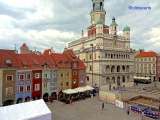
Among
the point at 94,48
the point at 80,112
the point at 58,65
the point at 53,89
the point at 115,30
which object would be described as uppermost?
the point at 115,30

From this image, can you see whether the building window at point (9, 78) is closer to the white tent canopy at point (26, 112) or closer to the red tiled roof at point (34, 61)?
the red tiled roof at point (34, 61)

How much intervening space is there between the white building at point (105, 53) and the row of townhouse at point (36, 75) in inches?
363

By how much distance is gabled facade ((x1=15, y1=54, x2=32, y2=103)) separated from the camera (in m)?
28.2

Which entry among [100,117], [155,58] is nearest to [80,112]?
[100,117]

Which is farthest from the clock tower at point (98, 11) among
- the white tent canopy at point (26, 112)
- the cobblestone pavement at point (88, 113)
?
the white tent canopy at point (26, 112)

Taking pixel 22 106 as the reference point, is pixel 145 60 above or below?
above

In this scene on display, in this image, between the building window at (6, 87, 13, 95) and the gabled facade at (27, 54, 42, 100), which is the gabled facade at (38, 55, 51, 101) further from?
the building window at (6, 87, 13, 95)

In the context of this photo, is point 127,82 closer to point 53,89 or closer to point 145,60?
point 145,60

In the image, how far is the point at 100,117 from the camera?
22766 millimetres

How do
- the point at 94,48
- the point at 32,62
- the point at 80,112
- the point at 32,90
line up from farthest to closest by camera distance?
the point at 94,48, the point at 32,62, the point at 32,90, the point at 80,112

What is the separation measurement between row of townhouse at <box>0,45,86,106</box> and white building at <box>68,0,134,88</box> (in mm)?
9221

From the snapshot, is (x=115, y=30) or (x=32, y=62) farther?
(x=115, y=30)

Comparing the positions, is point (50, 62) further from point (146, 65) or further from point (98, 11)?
point (146, 65)

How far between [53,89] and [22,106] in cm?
1536
